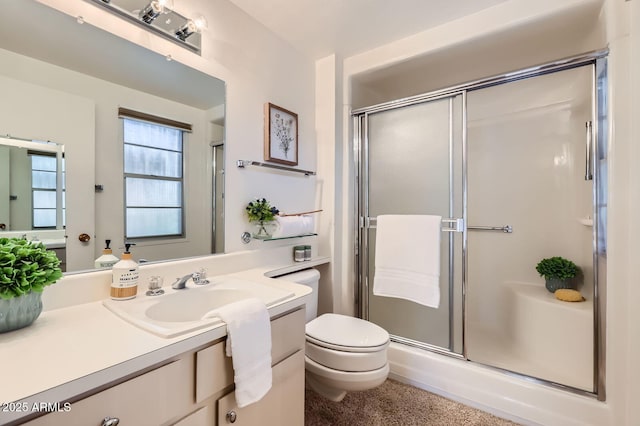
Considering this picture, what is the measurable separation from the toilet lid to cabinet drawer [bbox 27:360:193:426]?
756 millimetres

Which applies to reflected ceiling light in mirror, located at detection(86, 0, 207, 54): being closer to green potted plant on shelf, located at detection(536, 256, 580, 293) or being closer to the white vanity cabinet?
the white vanity cabinet

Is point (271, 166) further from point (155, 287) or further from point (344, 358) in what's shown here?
point (344, 358)

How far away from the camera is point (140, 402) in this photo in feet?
2.16

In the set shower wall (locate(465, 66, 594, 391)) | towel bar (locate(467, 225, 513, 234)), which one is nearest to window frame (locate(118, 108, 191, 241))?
shower wall (locate(465, 66, 594, 391))

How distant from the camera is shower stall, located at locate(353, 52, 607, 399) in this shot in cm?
156

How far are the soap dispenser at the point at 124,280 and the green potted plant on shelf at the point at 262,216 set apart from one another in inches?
26.6

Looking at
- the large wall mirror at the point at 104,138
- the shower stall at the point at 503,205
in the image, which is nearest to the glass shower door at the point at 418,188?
the shower stall at the point at 503,205

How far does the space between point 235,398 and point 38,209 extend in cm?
93

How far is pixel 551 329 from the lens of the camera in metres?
1.80

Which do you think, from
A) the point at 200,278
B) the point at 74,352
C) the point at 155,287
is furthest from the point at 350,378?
the point at 74,352

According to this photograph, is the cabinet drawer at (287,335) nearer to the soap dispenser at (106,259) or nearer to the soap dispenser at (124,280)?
the soap dispenser at (124,280)

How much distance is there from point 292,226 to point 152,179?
790 mm

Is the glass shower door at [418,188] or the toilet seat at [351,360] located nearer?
the toilet seat at [351,360]

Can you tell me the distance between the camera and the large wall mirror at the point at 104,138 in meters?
0.95
